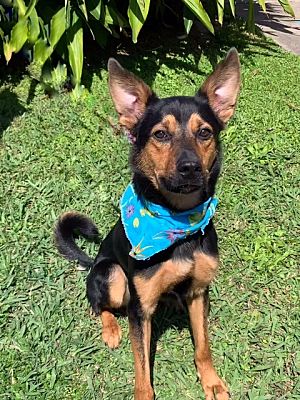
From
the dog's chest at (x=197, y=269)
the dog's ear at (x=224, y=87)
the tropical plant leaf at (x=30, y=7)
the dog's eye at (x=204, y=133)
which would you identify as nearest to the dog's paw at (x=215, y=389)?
the dog's chest at (x=197, y=269)

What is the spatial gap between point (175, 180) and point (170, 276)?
1.87 feet

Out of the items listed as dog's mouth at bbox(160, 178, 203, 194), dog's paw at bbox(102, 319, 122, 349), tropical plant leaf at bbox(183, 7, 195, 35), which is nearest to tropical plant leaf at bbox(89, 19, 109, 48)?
tropical plant leaf at bbox(183, 7, 195, 35)

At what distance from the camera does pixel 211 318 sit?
12.2 feet

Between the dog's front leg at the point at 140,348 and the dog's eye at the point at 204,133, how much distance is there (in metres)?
0.99

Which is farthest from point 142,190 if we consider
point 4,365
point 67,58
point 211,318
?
point 67,58

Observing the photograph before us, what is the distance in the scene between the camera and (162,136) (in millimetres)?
2994

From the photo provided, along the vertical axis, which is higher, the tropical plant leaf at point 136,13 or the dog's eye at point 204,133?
the dog's eye at point 204,133

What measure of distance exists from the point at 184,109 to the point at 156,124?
181 millimetres

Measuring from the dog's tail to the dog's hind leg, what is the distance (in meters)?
0.38

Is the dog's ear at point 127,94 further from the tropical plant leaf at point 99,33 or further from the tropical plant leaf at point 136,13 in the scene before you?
the tropical plant leaf at point 99,33

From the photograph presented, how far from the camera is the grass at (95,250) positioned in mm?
3369

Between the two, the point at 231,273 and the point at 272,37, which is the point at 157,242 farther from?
the point at 272,37

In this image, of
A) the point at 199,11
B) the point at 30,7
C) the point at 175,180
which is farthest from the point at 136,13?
the point at 175,180

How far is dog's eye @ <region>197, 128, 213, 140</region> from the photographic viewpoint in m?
3.00
